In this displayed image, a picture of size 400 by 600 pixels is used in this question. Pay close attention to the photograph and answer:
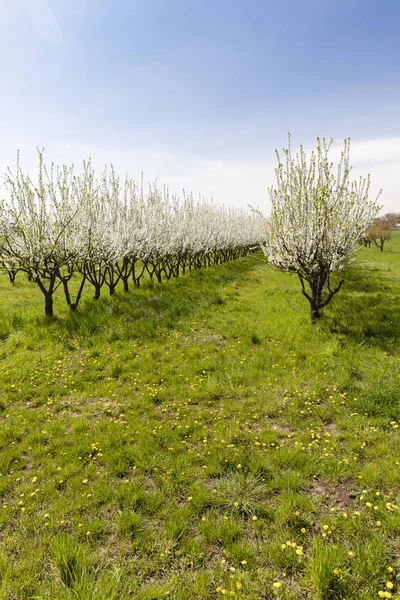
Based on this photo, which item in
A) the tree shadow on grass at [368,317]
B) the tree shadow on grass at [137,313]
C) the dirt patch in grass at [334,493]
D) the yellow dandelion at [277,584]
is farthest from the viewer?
the tree shadow on grass at [137,313]

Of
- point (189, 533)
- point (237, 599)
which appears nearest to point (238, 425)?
point (189, 533)

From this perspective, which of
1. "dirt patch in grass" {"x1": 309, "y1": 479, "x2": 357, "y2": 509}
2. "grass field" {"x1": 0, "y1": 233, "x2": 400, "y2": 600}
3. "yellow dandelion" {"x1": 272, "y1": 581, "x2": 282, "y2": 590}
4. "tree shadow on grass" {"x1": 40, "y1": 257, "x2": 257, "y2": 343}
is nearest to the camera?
"yellow dandelion" {"x1": 272, "y1": 581, "x2": 282, "y2": 590}

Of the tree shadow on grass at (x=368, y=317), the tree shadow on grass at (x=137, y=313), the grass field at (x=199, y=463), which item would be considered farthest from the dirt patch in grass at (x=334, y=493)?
the tree shadow on grass at (x=137, y=313)

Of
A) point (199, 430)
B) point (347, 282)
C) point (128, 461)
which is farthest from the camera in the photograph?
point (347, 282)

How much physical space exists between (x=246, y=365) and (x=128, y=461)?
438cm

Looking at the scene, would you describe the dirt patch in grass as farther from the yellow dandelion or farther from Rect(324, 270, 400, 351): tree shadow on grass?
Rect(324, 270, 400, 351): tree shadow on grass

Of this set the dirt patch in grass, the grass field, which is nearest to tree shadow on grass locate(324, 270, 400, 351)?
the grass field

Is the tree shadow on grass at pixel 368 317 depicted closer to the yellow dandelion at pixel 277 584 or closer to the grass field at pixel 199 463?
the grass field at pixel 199 463

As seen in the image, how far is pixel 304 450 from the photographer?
212 inches

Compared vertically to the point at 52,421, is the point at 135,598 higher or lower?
lower

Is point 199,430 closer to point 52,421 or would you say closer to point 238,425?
point 238,425

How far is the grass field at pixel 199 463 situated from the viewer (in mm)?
3381

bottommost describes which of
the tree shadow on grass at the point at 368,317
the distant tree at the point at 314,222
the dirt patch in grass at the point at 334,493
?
the dirt patch in grass at the point at 334,493

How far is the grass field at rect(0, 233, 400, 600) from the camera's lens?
3381 millimetres
